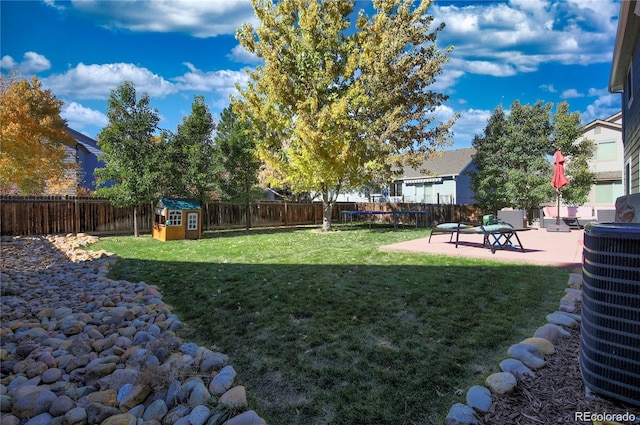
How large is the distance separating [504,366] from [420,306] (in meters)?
1.38

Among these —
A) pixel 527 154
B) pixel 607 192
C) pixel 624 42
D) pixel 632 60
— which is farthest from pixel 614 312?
pixel 607 192

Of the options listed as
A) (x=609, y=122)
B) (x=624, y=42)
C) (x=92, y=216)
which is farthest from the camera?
(x=609, y=122)

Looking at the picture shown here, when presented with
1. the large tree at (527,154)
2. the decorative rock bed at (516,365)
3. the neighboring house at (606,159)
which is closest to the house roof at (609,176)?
the neighboring house at (606,159)

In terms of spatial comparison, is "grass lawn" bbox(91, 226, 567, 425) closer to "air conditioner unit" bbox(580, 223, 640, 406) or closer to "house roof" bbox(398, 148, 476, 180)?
"air conditioner unit" bbox(580, 223, 640, 406)

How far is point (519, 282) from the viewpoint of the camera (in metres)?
4.68

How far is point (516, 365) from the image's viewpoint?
2.33m

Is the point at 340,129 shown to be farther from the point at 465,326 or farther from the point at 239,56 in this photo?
the point at 465,326

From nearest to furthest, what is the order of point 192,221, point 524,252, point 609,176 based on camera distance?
point 524,252 → point 192,221 → point 609,176

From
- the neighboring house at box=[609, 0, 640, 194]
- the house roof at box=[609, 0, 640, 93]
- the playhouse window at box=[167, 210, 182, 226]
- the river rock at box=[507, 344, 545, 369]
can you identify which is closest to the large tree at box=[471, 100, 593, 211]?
the house roof at box=[609, 0, 640, 93]

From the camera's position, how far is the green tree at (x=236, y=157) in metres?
11.7

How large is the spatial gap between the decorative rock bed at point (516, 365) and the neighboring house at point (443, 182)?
70.9 feet

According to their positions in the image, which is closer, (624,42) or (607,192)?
(624,42)

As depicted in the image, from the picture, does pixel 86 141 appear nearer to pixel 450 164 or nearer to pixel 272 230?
pixel 272 230

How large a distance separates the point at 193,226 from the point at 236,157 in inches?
110
